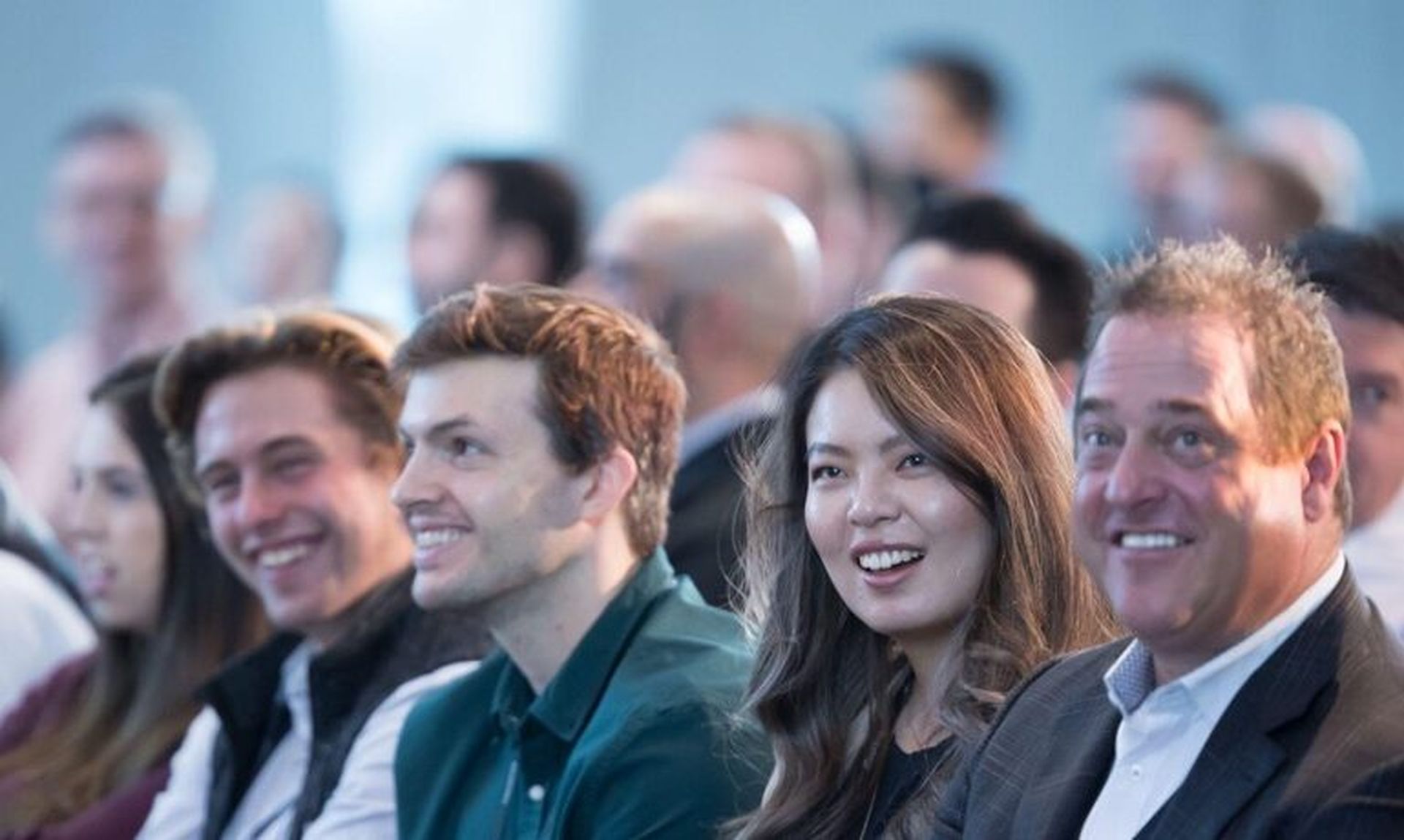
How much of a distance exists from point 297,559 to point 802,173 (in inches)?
96.6

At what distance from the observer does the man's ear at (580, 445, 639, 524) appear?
11.6ft

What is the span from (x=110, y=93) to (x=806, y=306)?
453 centimetres

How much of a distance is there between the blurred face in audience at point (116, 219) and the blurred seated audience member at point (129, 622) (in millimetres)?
2274

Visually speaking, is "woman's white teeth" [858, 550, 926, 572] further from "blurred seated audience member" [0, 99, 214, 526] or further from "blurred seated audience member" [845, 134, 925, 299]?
"blurred seated audience member" [0, 99, 214, 526]

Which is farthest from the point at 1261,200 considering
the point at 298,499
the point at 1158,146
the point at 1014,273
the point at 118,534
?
the point at 118,534

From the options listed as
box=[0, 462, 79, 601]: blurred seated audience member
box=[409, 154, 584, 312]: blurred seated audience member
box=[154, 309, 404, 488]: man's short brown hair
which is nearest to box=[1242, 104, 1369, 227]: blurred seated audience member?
box=[409, 154, 584, 312]: blurred seated audience member

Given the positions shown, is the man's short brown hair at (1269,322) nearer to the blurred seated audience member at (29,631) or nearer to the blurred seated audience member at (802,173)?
the blurred seated audience member at (29,631)

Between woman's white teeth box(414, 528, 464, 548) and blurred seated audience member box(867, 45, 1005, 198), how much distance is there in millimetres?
3464

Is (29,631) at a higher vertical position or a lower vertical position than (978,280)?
lower

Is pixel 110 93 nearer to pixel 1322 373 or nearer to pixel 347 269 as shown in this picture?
pixel 347 269

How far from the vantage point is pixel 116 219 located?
22.5 ft

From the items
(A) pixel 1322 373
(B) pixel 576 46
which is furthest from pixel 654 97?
(A) pixel 1322 373

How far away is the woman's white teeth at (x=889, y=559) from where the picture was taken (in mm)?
3023

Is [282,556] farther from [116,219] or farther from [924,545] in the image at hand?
[116,219]
